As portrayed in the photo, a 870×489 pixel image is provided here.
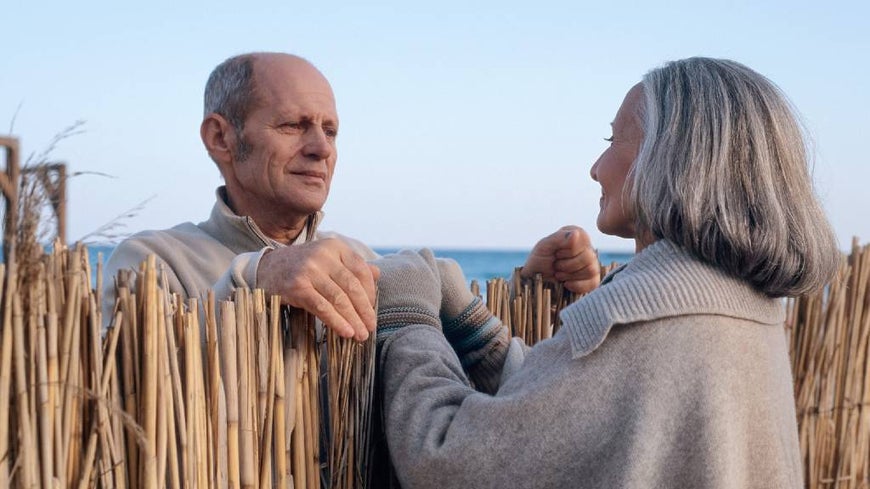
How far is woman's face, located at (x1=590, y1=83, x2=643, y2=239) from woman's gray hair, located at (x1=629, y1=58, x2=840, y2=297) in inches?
3.0

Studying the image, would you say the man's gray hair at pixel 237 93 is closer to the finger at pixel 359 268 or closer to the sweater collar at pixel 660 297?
the finger at pixel 359 268

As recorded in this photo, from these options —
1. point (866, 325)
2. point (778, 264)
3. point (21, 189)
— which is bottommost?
point (866, 325)

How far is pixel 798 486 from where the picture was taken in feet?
6.25

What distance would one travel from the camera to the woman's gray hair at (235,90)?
2801 mm

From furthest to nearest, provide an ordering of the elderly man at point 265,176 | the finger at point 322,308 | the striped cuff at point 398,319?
the elderly man at point 265,176
the striped cuff at point 398,319
the finger at point 322,308

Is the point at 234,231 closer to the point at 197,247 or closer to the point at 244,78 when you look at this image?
the point at 197,247

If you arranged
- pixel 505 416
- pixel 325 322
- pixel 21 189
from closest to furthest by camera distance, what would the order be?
1. pixel 21 189
2. pixel 505 416
3. pixel 325 322

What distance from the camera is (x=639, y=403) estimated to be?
1.72 m

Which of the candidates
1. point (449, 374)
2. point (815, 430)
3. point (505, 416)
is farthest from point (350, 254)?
point (815, 430)

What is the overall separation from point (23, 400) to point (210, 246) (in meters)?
1.29

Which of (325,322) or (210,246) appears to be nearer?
(325,322)

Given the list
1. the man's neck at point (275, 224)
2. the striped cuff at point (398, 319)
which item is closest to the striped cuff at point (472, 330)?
the striped cuff at point (398, 319)

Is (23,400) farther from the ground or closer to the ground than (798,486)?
farther from the ground

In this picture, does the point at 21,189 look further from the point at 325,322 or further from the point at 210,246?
the point at 210,246
